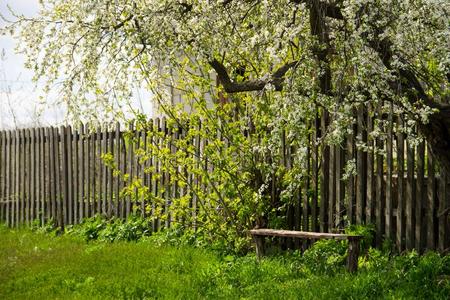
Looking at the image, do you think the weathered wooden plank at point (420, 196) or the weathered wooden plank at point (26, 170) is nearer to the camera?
the weathered wooden plank at point (420, 196)

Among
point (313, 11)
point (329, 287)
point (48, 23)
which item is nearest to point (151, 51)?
point (48, 23)

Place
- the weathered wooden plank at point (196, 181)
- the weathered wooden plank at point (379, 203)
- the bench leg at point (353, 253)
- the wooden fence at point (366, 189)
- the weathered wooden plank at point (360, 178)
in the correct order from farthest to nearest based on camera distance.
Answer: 1. the weathered wooden plank at point (196, 181)
2. the weathered wooden plank at point (360, 178)
3. the weathered wooden plank at point (379, 203)
4. the wooden fence at point (366, 189)
5. the bench leg at point (353, 253)

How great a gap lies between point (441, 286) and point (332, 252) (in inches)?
63.0

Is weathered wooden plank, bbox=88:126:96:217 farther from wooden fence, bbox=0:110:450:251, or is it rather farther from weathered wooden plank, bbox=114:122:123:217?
weathered wooden plank, bbox=114:122:123:217

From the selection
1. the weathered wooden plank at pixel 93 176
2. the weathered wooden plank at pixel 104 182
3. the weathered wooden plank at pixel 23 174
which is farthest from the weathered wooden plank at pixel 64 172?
the weathered wooden plank at pixel 23 174

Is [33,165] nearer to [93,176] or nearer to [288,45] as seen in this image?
[93,176]

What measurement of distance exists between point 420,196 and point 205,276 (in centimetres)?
257

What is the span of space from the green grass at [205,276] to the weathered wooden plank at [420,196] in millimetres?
291

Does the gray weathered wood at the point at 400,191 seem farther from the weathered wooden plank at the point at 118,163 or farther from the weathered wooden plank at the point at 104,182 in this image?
the weathered wooden plank at the point at 104,182

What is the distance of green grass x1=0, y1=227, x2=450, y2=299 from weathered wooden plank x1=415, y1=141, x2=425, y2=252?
29cm

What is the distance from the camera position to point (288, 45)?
7.52 m

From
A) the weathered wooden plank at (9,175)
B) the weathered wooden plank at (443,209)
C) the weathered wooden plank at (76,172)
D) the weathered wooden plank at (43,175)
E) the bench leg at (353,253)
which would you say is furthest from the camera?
the weathered wooden plank at (9,175)

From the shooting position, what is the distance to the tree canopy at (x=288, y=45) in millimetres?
6609

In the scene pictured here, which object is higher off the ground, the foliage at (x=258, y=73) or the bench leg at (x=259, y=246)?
the foliage at (x=258, y=73)
